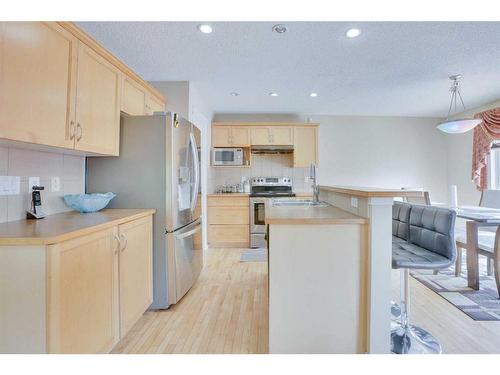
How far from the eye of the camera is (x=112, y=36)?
225 cm

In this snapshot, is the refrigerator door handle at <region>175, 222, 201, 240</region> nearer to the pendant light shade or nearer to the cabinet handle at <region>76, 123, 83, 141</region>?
the cabinet handle at <region>76, 123, 83, 141</region>

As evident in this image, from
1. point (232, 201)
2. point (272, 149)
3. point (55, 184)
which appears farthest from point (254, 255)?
point (55, 184)

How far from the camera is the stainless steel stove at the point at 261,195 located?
14.1 feet

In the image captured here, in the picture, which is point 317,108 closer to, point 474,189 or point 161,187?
point 474,189

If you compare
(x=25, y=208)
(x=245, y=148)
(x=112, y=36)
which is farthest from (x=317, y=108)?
(x=25, y=208)

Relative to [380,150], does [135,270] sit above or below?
below

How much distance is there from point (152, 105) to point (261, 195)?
7.38ft

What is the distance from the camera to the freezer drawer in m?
2.26

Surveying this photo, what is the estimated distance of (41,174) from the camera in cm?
180

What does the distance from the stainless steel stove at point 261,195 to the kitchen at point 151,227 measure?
639 mm

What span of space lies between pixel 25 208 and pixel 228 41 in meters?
1.99

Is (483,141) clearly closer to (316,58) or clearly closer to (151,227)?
(316,58)

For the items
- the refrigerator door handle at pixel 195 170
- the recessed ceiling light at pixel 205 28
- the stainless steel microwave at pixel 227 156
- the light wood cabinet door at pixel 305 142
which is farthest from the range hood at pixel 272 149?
the recessed ceiling light at pixel 205 28

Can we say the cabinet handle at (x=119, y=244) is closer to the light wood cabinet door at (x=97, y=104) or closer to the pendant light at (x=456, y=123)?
the light wood cabinet door at (x=97, y=104)
